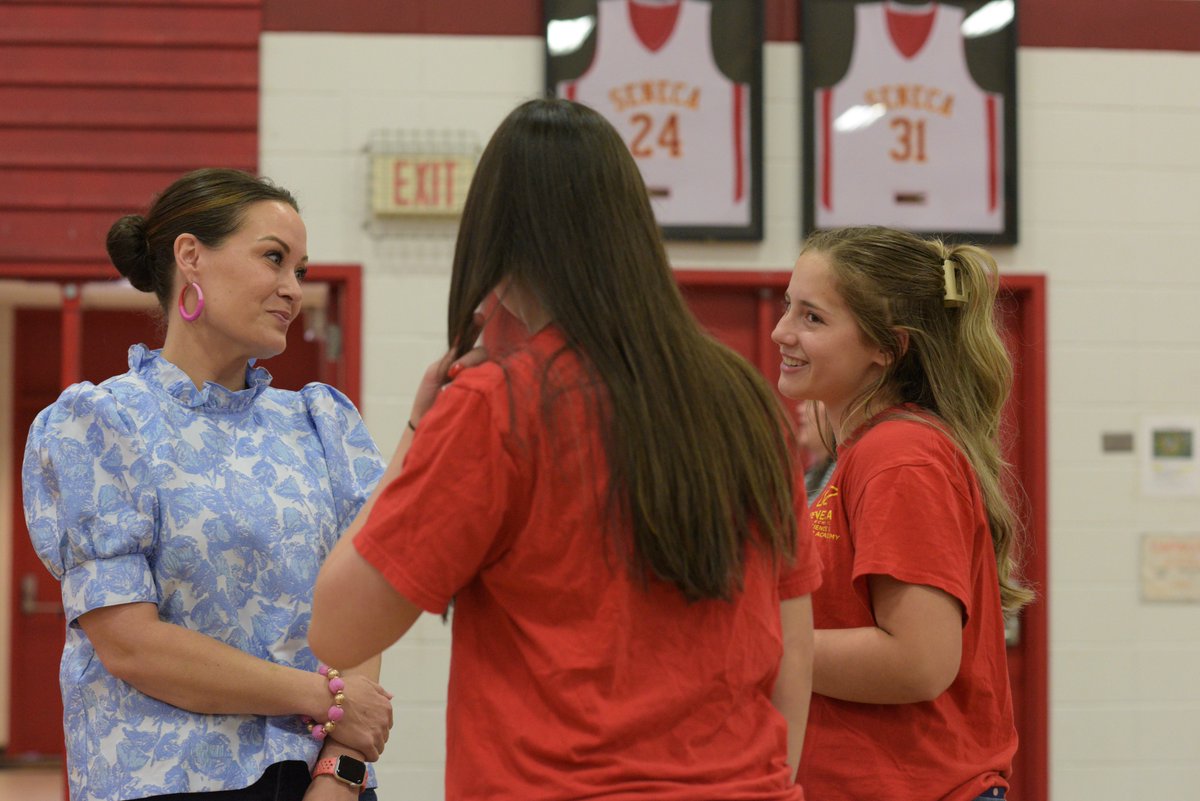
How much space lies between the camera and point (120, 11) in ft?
12.9

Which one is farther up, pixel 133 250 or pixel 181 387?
pixel 133 250

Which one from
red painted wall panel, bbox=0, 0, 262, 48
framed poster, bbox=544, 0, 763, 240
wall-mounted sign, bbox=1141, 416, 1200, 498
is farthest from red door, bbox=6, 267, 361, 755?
wall-mounted sign, bbox=1141, 416, 1200, 498

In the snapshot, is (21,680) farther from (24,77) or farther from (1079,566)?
(1079,566)

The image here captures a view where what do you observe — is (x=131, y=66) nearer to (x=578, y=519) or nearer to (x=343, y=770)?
(x=343, y=770)

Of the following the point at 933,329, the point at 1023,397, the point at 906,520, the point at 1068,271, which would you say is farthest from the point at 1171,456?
the point at 906,520

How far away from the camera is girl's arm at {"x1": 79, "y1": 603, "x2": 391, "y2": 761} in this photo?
1.59 metres

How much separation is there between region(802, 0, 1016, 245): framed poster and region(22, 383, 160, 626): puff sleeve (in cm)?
277

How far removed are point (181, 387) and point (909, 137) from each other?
2.89 metres

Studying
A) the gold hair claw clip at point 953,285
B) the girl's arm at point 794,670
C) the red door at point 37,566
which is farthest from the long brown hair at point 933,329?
the red door at point 37,566

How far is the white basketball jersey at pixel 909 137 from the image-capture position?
4.03 metres

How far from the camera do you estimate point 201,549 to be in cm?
164

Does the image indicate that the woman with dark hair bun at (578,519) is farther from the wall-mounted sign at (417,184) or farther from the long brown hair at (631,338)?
the wall-mounted sign at (417,184)

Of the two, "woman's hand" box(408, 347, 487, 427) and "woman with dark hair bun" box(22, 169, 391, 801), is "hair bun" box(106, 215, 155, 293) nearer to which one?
"woman with dark hair bun" box(22, 169, 391, 801)

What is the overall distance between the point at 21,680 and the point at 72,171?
373 centimetres
